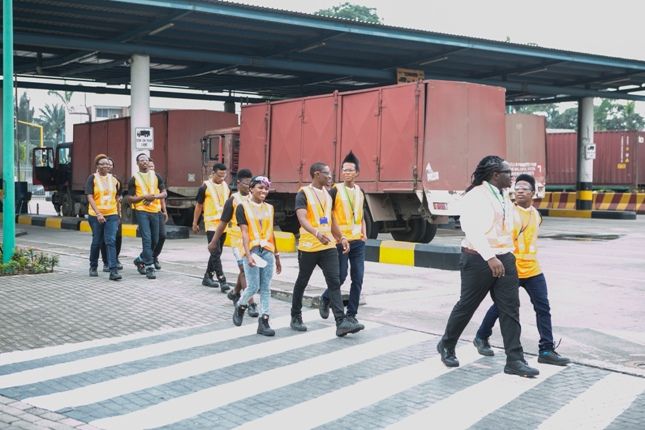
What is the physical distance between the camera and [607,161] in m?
33.5

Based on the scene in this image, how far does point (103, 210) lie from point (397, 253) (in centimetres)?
504

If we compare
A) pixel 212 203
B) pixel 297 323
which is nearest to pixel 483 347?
pixel 297 323

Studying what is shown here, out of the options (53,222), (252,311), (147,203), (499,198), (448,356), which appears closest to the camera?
(499,198)

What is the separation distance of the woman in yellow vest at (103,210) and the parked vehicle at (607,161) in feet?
81.3

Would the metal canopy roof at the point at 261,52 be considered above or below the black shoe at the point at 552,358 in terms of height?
above

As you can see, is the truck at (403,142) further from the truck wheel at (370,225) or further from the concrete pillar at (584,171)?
the concrete pillar at (584,171)

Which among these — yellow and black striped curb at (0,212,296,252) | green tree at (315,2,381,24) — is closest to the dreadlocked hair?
yellow and black striped curb at (0,212,296,252)

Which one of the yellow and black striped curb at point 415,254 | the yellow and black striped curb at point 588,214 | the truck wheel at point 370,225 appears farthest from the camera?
the yellow and black striped curb at point 588,214

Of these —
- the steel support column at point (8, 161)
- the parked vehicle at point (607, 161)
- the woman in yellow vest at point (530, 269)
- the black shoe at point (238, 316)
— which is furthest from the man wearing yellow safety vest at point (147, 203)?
the parked vehicle at point (607, 161)

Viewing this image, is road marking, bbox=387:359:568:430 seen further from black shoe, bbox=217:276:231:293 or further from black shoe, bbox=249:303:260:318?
black shoe, bbox=217:276:231:293

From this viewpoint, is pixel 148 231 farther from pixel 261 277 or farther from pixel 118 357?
pixel 118 357

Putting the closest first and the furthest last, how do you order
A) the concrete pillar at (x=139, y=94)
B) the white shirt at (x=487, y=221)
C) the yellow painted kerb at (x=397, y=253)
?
1. the white shirt at (x=487, y=221)
2. the yellow painted kerb at (x=397, y=253)
3. the concrete pillar at (x=139, y=94)

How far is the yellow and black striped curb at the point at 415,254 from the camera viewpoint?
42.2ft

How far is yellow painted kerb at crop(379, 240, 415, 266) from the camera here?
1351 cm
